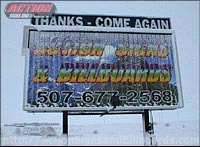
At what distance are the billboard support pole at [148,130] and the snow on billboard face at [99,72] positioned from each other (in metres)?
0.65

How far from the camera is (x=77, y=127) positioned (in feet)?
50.4

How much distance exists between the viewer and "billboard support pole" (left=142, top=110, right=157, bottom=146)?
1291cm

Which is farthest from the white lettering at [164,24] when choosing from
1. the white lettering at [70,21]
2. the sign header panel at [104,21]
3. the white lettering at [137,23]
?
Answer: the white lettering at [70,21]

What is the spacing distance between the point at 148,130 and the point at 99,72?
3.48m

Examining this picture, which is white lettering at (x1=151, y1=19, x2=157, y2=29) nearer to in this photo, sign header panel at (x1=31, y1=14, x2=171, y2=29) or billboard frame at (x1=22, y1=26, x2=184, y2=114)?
sign header panel at (x1=31, y1=14, x2=171, y2=29)

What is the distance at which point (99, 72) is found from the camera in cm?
1302

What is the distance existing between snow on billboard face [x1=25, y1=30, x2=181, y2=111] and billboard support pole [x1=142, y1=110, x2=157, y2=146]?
65cm

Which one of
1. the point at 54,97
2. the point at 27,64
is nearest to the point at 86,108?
the point at 54,97

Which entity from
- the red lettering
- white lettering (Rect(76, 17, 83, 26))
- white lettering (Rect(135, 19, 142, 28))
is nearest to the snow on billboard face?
white lettering (Rect(135, 19, 142, 28))

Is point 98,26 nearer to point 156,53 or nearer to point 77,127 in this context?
point 156,53

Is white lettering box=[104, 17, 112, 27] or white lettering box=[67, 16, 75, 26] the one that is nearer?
white lettering box=[67, 16, 75, 26]

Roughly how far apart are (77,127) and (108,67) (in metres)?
4.12

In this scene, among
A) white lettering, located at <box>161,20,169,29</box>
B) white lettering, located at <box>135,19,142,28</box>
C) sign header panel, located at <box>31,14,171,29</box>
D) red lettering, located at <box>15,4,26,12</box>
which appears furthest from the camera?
white lettering, located at <box>161,20,169,29</box>

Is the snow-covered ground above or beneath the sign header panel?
beneath
